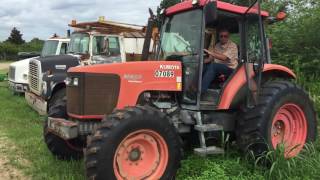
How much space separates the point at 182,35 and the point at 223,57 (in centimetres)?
65

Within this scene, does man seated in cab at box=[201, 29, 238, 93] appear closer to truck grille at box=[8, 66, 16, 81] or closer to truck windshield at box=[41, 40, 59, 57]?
truck grille at box=[8, 66, 16, 81]

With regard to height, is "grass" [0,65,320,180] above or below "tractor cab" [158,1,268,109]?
below

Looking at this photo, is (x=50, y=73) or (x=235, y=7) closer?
(x=235, y=7)

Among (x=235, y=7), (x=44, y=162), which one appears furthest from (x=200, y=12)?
(x=44, y=162)

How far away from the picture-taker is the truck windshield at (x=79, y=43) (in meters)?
13.3

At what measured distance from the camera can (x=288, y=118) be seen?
7.32 meters

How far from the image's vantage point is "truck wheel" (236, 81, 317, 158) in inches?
262

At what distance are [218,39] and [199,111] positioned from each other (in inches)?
43.7

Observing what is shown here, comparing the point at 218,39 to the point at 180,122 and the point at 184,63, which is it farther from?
the point at 180,122

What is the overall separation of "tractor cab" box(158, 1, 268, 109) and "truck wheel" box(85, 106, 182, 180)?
37.0 inches

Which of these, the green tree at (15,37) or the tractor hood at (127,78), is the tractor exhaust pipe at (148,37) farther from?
the green tree at (15,37)

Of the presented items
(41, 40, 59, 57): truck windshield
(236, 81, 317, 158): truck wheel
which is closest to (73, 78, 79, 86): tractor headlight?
(236, 81, 317, 158): truck wheel

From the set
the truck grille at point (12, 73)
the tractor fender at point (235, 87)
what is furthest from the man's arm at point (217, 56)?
the truck grille at point (12, 73)

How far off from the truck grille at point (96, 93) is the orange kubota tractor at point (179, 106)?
0.04ft
